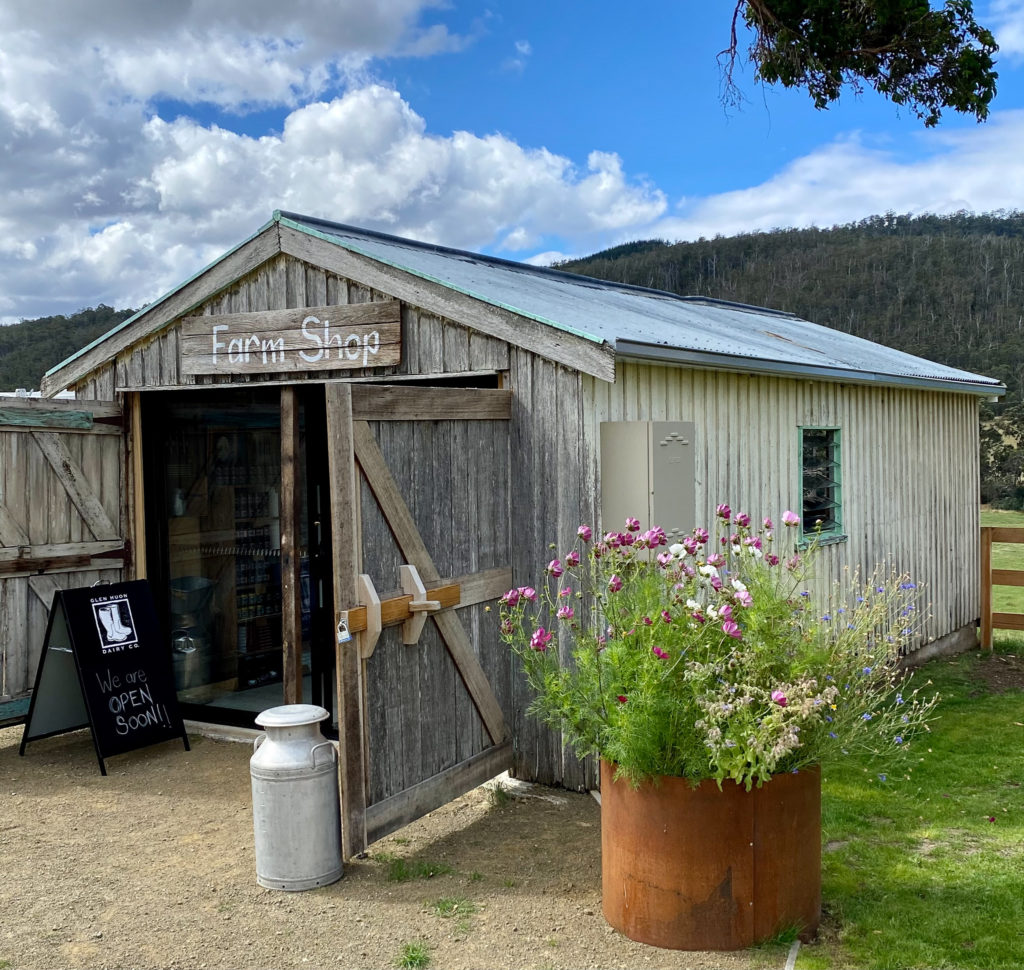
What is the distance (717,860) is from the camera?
13.6ft

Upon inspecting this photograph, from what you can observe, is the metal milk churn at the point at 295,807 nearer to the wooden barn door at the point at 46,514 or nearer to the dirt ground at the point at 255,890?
the dirt ground at the point at 255,890

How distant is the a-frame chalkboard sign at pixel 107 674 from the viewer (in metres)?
6.94

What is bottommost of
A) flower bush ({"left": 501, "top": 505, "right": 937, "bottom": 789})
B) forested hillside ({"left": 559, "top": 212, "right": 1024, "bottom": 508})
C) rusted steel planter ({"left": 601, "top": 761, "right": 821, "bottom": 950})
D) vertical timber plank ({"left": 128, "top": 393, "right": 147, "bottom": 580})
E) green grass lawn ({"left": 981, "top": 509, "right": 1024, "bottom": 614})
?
green grass lawn ({"left": 981, "top": 509, "right": 1024, "bottom": 614})

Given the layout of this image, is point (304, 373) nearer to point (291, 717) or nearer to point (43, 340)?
point (291, 717)

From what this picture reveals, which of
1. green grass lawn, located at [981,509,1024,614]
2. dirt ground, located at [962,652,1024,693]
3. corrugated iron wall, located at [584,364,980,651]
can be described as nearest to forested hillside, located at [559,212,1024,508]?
green grass lawn, located at [981,509,1024,614]

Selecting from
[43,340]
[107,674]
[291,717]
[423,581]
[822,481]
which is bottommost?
[107,674]

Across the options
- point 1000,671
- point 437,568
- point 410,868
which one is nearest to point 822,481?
point 1000,671

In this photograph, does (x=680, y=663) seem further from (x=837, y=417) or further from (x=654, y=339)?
(x=837, y=417)

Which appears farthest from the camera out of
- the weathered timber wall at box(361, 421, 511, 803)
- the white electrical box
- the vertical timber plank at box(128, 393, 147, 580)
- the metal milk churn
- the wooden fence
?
the wooden fence

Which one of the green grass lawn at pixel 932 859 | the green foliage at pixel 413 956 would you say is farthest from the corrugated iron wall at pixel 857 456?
the green foliage at pixel 413 956

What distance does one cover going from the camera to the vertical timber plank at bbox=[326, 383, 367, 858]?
5082 mm

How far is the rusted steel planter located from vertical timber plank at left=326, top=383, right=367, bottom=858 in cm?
148

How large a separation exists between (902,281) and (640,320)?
1653 inches

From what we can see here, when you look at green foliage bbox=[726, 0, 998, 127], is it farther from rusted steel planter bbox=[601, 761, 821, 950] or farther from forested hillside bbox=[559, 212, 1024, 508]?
forested hillside bbox=[559, 212, 1024, 508]
